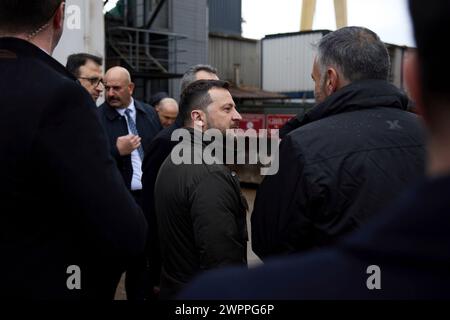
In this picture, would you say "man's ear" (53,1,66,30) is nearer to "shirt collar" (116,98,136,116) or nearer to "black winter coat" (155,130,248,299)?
"black winter coat" (155,130,248,299)

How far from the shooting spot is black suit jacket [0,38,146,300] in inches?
55.1

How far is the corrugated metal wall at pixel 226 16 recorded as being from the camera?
20641 millimetres

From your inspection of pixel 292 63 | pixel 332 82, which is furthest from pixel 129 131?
pixel 292 63

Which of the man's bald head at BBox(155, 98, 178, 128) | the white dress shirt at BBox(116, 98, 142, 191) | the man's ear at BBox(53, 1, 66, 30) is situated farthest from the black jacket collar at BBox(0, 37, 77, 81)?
the man's bald head at BBox(155, 98, 178, 128)

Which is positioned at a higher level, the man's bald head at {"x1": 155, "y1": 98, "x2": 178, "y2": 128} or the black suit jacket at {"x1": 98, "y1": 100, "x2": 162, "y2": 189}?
the man's bald head at {"x1": 155, "y1": 98, "x2": 178, "y2": 128}

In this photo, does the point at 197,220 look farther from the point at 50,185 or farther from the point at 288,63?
the point at 288,63

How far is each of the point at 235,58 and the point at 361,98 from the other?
18428mm

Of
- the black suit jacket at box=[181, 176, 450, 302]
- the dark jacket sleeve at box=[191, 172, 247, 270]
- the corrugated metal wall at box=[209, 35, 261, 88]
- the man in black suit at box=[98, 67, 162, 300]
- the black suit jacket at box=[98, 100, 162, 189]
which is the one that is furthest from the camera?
the corrugated metal wall at box=[209, 35, 261, 88]

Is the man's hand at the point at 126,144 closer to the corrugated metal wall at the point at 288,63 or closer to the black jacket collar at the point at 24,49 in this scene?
the black jacket collar at the point at 24,49

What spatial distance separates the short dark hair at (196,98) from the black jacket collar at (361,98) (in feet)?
3.60

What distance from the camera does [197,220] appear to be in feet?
7.86

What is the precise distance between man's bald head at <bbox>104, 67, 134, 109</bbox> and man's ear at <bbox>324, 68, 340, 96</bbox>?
2.43 m

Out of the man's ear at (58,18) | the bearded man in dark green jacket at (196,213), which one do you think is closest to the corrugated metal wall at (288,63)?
the bearded man in dark green jacket at (196,213)
